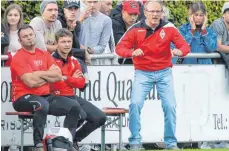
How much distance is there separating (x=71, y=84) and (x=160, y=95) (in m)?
1.70

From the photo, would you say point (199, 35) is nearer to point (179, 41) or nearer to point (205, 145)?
point (179, 41)

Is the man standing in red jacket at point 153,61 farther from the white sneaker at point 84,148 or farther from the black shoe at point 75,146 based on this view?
the black shoe at point 75,146

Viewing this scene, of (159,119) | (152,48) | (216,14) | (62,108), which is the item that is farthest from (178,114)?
(216,14)

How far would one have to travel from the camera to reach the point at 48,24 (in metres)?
18.9

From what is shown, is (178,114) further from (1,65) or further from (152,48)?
(1,65)

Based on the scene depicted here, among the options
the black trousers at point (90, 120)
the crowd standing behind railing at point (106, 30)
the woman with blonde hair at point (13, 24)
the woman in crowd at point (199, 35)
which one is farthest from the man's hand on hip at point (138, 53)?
the woman in crowd at point (199, 35)

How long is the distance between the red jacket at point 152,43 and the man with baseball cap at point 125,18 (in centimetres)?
133

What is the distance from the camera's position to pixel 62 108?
58.2 ft

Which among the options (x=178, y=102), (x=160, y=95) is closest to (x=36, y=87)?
(x=160, y=95)

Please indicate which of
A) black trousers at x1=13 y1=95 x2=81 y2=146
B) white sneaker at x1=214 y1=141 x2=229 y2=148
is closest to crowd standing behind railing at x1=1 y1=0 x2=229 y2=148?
black trousers at x1=13 y1=95 x2=81 y2=146

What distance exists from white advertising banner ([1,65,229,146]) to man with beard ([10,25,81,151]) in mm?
887

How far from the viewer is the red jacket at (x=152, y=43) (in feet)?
61.9

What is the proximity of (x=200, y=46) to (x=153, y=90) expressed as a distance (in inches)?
49.1

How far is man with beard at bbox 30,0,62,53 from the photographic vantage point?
738 inches
